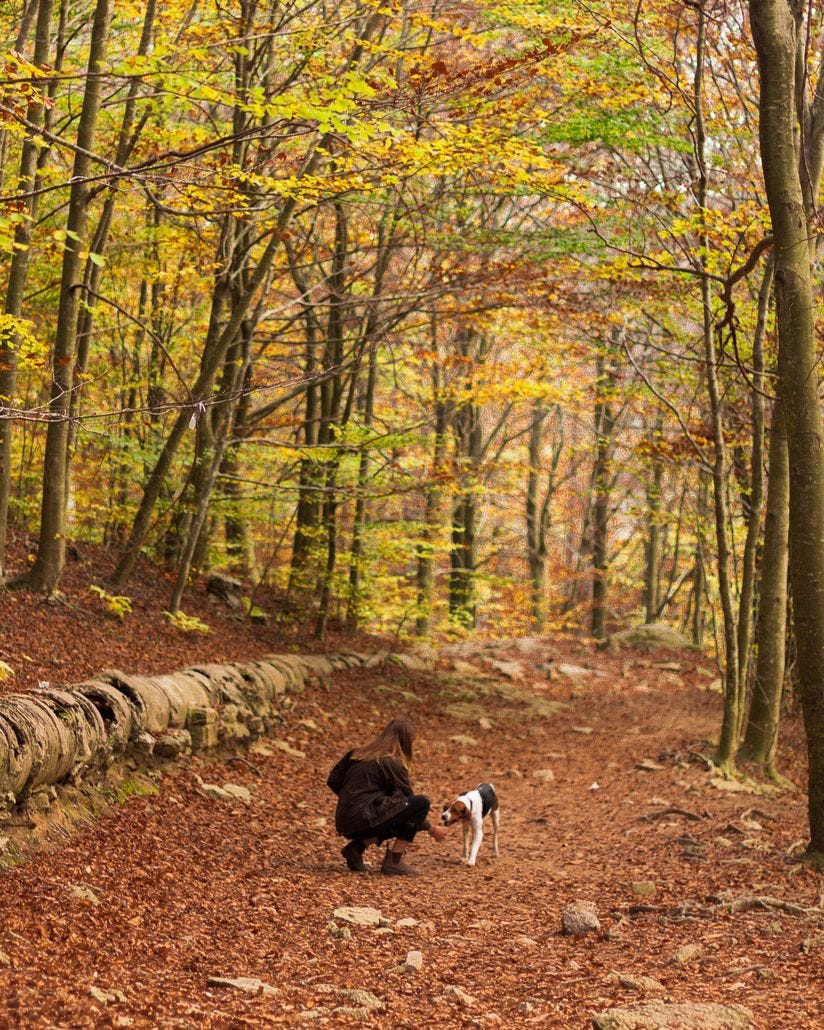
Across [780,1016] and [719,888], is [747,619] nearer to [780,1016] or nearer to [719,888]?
[719,888]

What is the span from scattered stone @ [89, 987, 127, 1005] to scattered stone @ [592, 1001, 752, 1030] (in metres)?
1.94

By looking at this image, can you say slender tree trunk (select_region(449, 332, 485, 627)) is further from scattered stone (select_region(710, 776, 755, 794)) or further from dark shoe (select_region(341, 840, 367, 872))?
dark shoe (select_region(341, 840, 367, 872))

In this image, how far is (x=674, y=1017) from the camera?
4.14 meters

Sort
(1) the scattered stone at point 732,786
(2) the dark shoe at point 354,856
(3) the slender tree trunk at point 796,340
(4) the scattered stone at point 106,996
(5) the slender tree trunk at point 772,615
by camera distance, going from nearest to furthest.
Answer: (4) the scattered stone at point 106,996 < (3) the slender tree trunk at point 796,340 < (2) the dark shoe at point 354,856 < (5) the slender tree trunk at point 772,615 < (1) the scattered stone at point 732,786

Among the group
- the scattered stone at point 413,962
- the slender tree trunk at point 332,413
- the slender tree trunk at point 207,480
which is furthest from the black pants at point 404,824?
the slender tree trunk at point 332,413

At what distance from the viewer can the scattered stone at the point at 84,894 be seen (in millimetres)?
5074

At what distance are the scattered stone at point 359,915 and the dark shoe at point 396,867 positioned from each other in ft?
3.96

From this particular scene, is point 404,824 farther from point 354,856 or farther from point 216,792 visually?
point 216,792

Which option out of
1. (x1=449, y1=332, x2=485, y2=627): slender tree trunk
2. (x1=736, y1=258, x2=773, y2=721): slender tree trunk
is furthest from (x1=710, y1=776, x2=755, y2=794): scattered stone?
(x1=449, y1=332, x2=485, y2=627): slender tree trunk

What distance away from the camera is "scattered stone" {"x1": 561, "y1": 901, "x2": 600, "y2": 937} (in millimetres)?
5852

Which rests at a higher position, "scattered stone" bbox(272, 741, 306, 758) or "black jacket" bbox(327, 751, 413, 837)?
"black jacket" bbox(327, 751, 413, 837)

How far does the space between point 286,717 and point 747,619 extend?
17.4 ft

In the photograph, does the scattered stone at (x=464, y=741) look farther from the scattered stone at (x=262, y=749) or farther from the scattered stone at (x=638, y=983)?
the scattered stone at (x=638, y=983)

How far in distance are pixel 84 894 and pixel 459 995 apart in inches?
79.0
